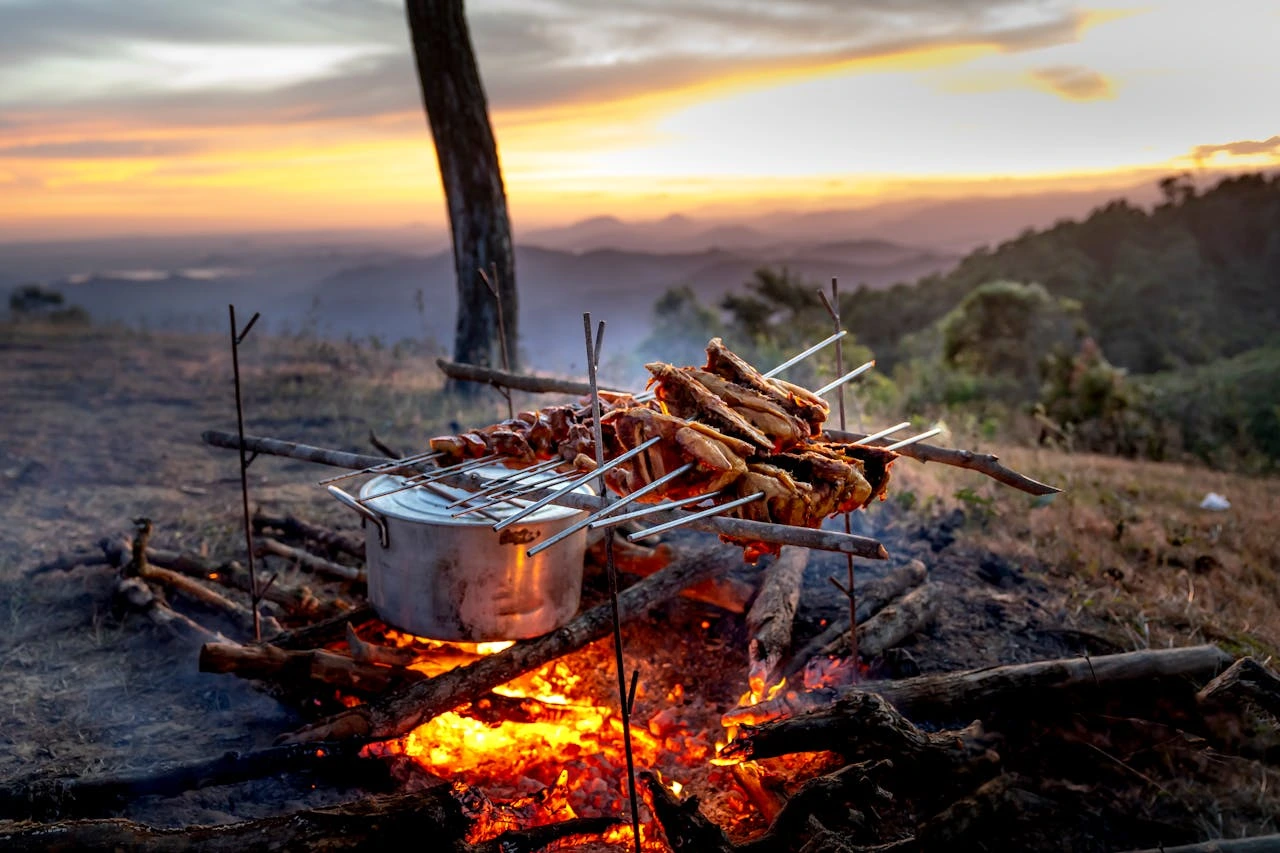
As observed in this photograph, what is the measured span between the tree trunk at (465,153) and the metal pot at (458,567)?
7.12 metres

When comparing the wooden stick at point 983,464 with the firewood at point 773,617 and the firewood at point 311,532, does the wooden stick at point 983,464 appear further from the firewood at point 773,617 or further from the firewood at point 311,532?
the firewood at point 311,532

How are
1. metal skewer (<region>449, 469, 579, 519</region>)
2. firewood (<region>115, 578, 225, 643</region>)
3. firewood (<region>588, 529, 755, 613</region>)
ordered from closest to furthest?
metal skewer (<region>449, 469, 579, 519</region>) < firewood (<region>115, 578, 225, 643</region>) < firewood (<region>588, 529, 755, 613</region>)

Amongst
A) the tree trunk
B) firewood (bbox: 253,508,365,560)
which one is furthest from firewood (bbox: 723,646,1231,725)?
the tree trunk

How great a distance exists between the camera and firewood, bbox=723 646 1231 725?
4.39m

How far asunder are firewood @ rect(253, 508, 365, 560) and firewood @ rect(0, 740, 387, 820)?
2.58m

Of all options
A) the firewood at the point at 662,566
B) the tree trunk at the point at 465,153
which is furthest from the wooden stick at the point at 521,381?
the tree trunk at the point at 465,153

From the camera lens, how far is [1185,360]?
21.9m


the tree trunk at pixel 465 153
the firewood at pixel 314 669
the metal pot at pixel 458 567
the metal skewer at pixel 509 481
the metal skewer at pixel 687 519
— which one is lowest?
the firewood at pixel 314 669

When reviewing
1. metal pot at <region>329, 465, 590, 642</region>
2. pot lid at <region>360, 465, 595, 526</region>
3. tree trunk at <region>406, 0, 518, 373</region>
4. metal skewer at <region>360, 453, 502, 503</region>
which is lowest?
metal pot at <region>329, 465, 590, 642</region>

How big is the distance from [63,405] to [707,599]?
10.1 m

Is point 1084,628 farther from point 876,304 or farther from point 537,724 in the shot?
point 876,304

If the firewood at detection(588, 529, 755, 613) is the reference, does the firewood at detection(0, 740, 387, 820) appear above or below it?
below

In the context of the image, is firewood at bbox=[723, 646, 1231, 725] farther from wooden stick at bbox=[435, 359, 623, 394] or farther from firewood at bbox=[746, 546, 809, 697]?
wooden stick at bbox=[435, 359, 623, 394]

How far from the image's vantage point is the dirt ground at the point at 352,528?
4.56 meters
